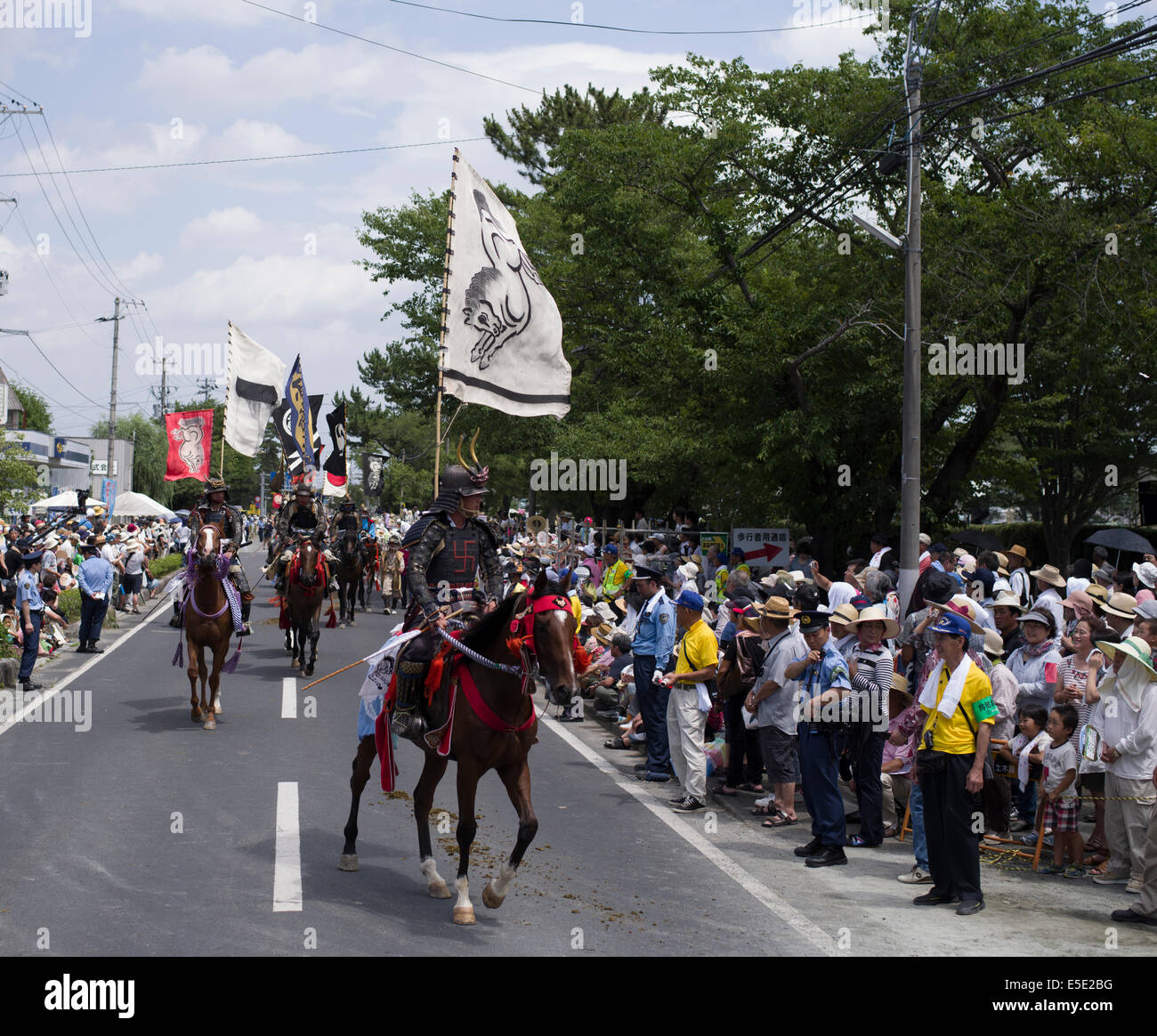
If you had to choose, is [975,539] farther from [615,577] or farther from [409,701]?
[409,701]

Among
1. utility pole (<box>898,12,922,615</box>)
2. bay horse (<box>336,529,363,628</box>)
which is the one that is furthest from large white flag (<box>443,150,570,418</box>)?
bay horse (<box>336,529,363,628</box>)

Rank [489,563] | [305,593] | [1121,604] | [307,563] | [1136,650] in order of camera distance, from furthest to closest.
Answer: [307,563] → [305,593] → [1121,604] → [489,563] → [1136,650]

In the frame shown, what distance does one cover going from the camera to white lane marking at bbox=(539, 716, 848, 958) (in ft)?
23.5

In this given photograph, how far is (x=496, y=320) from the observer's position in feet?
30.7

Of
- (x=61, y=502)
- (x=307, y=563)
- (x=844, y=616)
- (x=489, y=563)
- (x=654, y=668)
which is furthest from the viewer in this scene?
(x=61, y=502)

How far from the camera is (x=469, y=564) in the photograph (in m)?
8.38

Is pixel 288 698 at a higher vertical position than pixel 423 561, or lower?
lower

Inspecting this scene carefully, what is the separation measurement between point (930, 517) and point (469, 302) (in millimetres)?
16250

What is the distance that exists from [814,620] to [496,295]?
3.84m

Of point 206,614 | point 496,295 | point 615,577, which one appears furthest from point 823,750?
point 615,577

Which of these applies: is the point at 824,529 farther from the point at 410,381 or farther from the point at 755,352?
the point at 410,381

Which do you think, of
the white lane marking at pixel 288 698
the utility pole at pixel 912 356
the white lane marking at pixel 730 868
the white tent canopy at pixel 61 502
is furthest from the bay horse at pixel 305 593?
the white tent canopy at pixel 61 502

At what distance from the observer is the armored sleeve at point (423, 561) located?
26.0ft

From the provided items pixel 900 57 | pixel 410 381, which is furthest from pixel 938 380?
pixel 410 381
